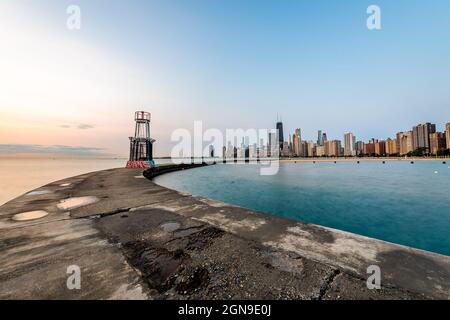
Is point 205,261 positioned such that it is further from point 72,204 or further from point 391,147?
point 391,147

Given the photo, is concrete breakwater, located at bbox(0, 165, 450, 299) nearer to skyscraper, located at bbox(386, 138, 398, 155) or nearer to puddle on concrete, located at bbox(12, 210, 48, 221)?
puddle on concrete, located at bbox(12, 210, 48, 221)

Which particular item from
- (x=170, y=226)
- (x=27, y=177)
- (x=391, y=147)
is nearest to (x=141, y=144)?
(x=27, y=177)

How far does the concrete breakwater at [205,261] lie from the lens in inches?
81.5

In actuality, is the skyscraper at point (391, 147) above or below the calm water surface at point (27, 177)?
above

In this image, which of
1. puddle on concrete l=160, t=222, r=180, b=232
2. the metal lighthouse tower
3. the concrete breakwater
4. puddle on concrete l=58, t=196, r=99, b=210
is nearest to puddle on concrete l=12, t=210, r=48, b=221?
the concrete breakwater

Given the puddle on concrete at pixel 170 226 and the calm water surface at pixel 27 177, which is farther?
the calm water surface at pixel 27 177

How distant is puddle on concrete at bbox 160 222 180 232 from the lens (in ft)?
13.0

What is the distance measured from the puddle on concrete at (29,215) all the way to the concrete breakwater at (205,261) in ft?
0.95

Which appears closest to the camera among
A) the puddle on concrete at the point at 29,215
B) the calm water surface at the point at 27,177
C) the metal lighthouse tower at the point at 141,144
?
the puddle on concrete at the point at 29,215

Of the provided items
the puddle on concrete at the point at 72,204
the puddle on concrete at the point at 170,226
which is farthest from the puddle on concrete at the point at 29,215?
the puddle on concrete at the point at 170,226

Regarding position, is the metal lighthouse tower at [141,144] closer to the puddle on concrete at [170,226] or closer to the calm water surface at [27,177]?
the calm water surface at [27,177]

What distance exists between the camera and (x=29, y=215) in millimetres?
5090

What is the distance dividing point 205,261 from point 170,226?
1.75 meters
